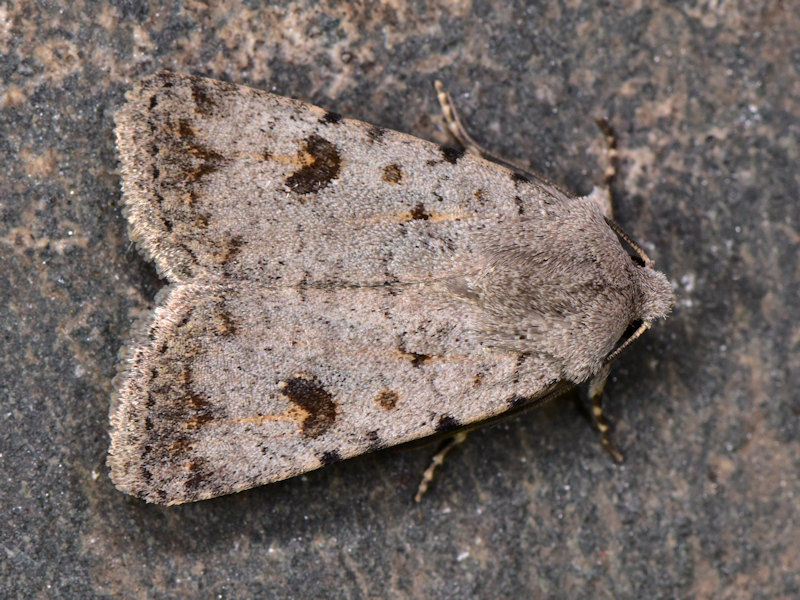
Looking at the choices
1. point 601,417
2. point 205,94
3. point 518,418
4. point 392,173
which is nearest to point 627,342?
point 601,417

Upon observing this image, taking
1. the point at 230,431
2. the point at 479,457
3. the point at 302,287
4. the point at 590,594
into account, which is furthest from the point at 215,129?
the point at 590,594

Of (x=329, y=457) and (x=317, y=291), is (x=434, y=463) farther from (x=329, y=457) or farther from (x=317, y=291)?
(x=317, y=291)

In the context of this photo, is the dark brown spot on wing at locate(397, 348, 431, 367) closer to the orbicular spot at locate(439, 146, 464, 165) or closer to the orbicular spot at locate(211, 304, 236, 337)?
the orbicular spot at locate(211, 304, 236, 337)

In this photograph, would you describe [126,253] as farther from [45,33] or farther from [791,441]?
[791,441]

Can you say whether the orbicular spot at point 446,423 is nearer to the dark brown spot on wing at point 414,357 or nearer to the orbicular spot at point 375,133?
the dark brown spot on wing at point 414,357

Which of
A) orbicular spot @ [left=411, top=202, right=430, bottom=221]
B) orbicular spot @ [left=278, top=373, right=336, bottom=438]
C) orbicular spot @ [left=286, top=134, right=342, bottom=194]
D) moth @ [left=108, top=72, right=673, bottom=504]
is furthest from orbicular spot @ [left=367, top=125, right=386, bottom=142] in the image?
orbicular spot @ [left=278, top=373, right=336, bottom=438]

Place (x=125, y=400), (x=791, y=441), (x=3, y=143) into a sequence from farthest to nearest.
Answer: (x=791, y=441) < (x=3, y=143) < (x=125, y=400)

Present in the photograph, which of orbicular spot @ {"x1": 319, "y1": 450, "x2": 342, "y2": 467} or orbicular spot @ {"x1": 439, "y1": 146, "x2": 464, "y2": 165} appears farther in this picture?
orbicular spot @ {"x1": 439, "y1": 146, "x2": 464, "y2": 165}
